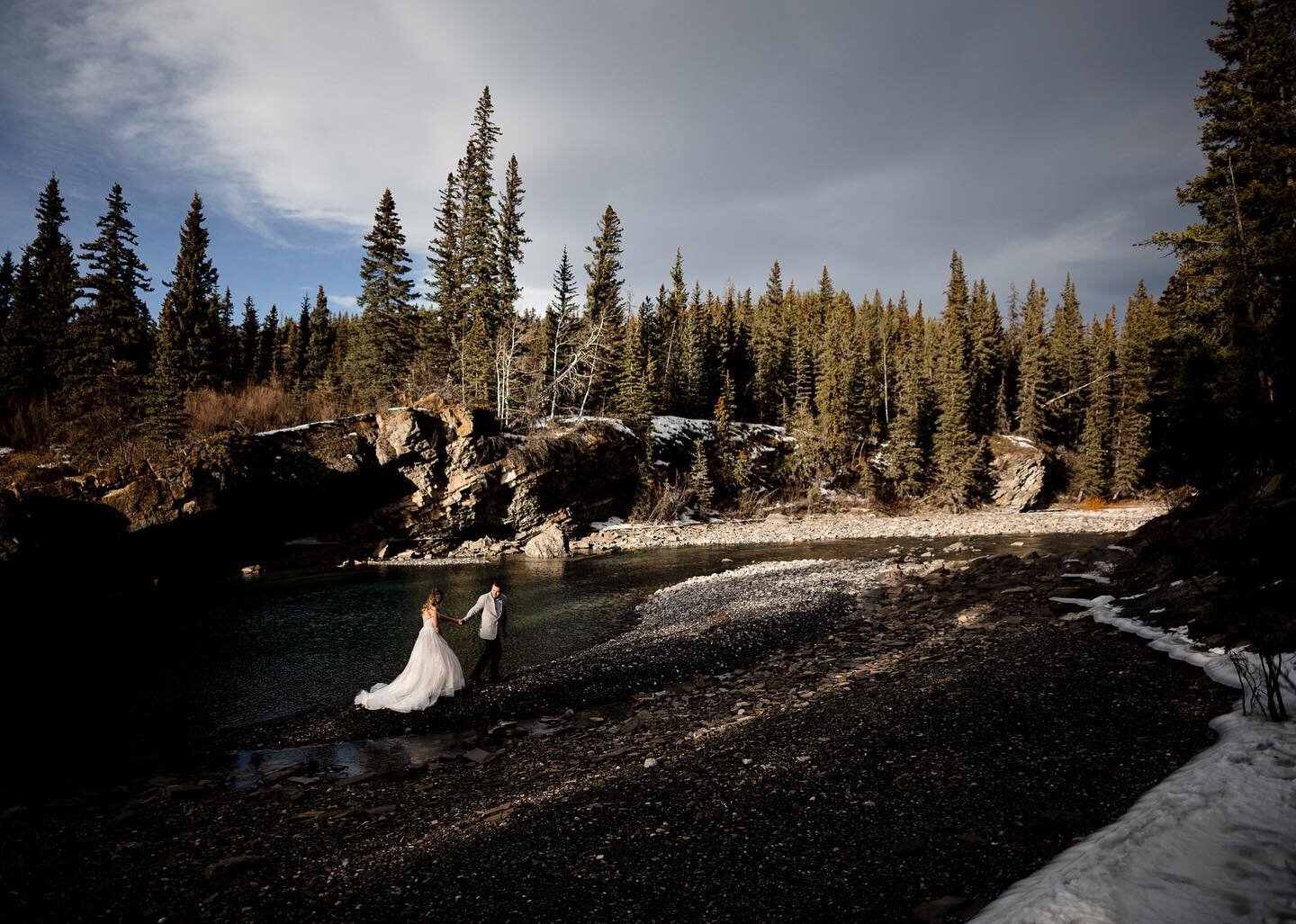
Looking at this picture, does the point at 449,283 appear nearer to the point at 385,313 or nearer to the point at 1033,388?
the point at 385,313

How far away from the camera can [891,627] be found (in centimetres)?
1430

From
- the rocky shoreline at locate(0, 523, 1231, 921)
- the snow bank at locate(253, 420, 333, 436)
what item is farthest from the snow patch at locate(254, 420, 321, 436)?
the rocky shoreline at locate(0, 523, 1231, 921)

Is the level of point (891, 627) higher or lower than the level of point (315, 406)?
lower

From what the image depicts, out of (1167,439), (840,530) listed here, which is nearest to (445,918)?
(1167,439)

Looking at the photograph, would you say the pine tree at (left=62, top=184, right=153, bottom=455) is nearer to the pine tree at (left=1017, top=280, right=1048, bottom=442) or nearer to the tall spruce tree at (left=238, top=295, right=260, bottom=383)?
the tall spruce tree at (left=238, top=295, right=260, bottom=383)

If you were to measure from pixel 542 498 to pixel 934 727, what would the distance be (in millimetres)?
36067

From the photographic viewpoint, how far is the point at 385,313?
147 ft

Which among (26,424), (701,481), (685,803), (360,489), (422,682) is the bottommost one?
(422,682)

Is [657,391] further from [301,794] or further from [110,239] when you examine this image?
[301,794]

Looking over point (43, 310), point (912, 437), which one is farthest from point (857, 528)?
point (43, 310)

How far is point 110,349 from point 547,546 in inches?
1122

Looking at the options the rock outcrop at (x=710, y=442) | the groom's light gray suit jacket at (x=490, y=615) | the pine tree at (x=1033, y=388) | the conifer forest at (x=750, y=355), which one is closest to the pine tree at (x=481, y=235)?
the conifer forest at (x=750, y=355)

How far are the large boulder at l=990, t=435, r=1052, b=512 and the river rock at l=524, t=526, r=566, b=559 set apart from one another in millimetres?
45349

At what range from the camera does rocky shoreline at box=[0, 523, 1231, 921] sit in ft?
16.4
